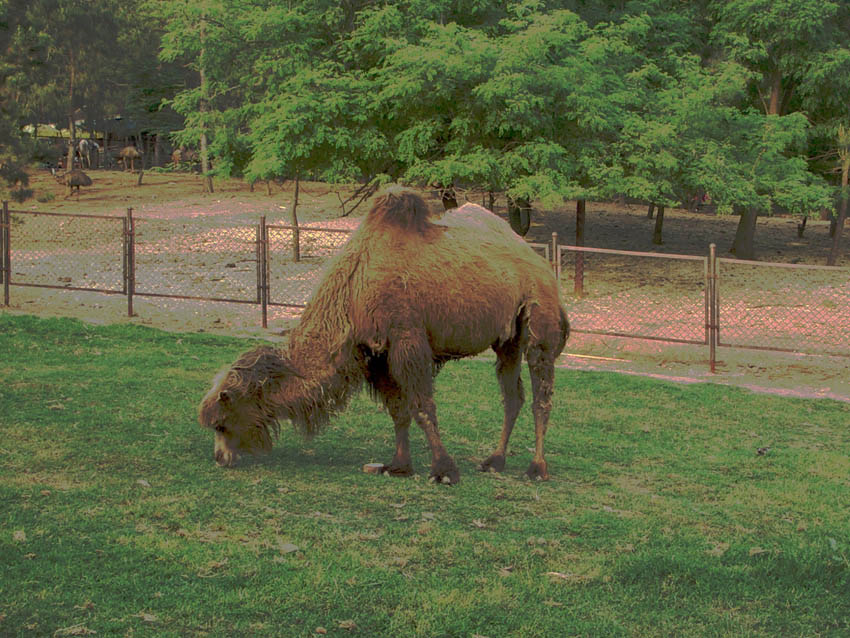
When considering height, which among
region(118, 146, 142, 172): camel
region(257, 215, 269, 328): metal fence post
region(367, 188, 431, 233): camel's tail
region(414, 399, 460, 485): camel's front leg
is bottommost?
region(414, 399, 460, 485): camel's front leg

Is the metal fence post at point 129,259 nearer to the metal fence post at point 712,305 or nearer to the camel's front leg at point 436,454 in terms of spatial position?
the metal fence post at point 712,305

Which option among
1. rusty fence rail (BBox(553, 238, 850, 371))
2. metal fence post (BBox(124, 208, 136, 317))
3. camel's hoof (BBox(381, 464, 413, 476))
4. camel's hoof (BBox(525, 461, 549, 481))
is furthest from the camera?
metal fence post (BBox(124, 208, 136, 317))

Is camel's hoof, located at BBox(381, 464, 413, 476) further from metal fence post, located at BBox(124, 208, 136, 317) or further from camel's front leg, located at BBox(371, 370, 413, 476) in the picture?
metal fence post, located at BBox(124, 208, 136, 317)

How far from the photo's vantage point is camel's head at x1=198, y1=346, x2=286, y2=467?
24.4 ft

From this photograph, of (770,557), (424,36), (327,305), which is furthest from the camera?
(424,36)

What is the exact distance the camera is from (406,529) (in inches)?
257

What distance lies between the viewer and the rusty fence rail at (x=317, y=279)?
16.9 m

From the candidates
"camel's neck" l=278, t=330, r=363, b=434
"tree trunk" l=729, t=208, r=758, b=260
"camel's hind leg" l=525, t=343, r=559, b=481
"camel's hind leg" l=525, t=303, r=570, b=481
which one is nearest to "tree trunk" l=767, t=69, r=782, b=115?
"tree trunk" l=729, t=208, r=758, b=260

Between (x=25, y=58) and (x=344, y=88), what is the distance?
20.5ft

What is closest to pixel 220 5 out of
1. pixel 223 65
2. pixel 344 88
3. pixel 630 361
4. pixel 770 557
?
pixel 223 65

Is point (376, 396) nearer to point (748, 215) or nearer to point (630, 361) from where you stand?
point (630, 361)

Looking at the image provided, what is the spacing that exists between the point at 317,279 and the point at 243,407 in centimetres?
1062

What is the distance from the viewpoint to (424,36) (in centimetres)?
2216

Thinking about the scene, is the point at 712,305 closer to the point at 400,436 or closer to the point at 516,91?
the point at 516,91
